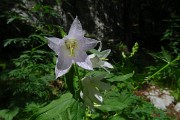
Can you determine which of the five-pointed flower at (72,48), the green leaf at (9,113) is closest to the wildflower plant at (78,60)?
the five-pointed flower at (72,48)

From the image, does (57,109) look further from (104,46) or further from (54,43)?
(104,46)

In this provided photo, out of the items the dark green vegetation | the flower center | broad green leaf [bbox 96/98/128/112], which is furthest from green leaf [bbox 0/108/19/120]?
the flower center

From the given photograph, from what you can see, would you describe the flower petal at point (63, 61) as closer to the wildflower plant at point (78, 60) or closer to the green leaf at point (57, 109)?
the wildflower plant at point (78, 60)

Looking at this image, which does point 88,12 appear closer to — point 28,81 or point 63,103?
point 28,81

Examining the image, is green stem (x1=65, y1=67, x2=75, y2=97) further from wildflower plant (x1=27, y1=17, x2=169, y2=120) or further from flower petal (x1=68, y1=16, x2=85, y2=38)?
flower petal (x1=68, y1=16, x2=85, y2=38)

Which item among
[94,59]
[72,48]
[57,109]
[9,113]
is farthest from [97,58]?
[9,113]
